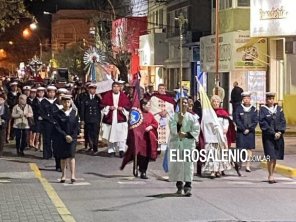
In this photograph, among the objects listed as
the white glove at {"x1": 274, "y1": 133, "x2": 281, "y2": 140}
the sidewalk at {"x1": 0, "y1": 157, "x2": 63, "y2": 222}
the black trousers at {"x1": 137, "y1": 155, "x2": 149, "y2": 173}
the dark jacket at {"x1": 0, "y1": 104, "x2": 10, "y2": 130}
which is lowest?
the sidewalk at {"x1": 0, "y1": 157, "x2": 63, "y2": 222}

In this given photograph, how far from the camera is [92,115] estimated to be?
20766mm

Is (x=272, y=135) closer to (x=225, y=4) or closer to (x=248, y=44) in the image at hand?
(x=248, y=44)

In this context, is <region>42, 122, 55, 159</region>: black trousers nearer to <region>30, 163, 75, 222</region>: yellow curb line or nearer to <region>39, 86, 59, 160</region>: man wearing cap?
<region>39, 86, 59, 160</region>: man wearing cap

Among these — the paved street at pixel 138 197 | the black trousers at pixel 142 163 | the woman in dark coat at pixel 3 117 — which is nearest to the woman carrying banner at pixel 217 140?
the paved street at pixel 138 197

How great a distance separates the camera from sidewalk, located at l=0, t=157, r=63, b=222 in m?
10.8

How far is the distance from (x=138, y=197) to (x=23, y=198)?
1981 mm

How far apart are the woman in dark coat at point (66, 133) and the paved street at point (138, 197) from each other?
499 millimetres

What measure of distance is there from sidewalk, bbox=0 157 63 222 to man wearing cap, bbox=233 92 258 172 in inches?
183

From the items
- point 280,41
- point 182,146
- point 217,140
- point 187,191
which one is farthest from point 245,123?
point 280,41

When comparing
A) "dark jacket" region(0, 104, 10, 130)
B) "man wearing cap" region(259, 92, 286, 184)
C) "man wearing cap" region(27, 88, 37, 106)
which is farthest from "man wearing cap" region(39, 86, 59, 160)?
"man wearing cap" region(259, 92, 286, 184)

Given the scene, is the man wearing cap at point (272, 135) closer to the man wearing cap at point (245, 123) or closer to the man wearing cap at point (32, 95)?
the man wearing cap at point (245, 123)

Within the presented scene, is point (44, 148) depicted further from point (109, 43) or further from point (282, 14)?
point (109, 43)

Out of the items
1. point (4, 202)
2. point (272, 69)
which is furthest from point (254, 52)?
point (4, 202)

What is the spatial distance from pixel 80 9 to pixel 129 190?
96.9 meters
